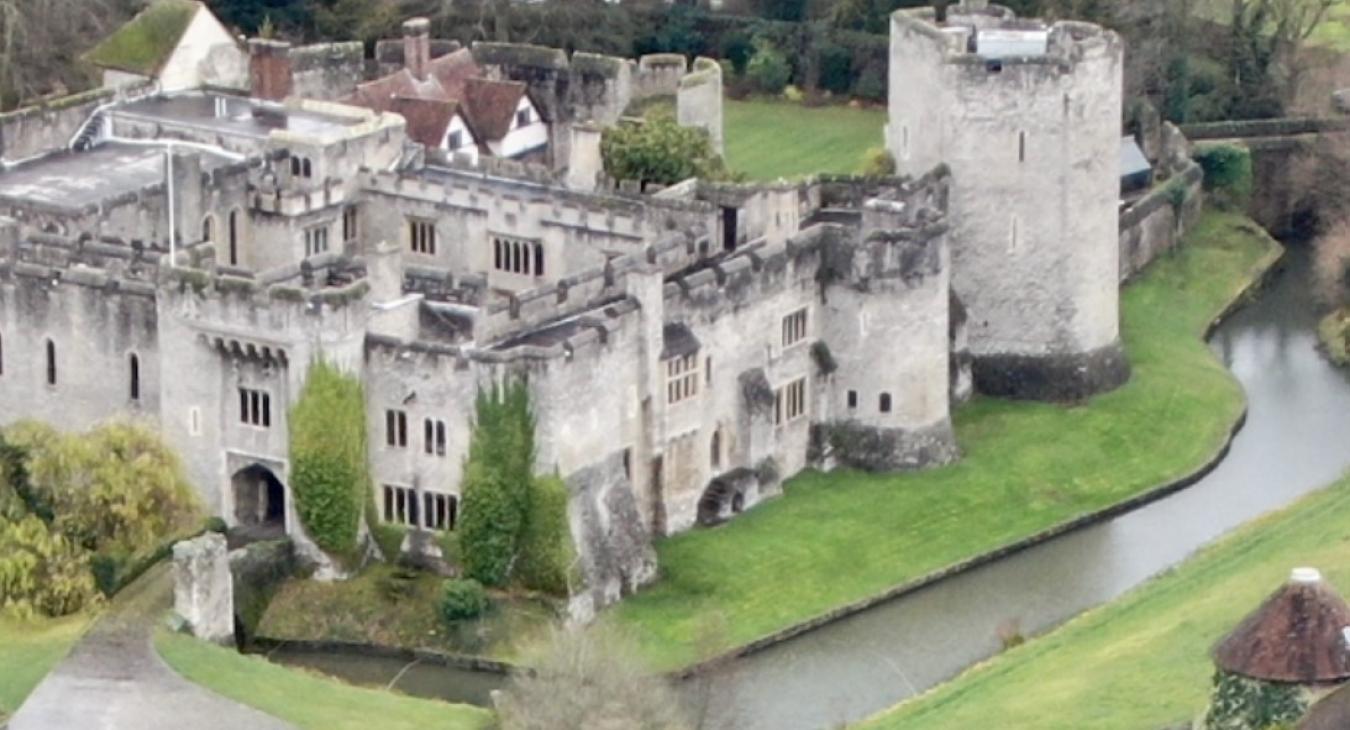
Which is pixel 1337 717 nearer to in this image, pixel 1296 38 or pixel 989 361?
pixel 989 361

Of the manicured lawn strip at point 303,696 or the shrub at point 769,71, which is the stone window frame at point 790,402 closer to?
the manicured lawn strip at point 303,696

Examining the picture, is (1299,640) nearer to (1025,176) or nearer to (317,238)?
(1025,176)

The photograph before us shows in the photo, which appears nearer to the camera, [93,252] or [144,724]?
[144,724]

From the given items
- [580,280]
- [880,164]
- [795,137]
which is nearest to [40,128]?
[580,280]

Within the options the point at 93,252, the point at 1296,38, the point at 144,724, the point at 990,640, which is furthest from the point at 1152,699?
the point at 1296,38

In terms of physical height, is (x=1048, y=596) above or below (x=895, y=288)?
below

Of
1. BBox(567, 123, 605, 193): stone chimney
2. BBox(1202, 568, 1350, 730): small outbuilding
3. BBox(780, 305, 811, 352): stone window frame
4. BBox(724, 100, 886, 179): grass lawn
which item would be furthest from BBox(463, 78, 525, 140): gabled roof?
BBox(1202, 568, 1350, 730): small outbuilding

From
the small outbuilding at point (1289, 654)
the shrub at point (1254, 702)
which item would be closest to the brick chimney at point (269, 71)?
the shrub at point (1254, 702)
